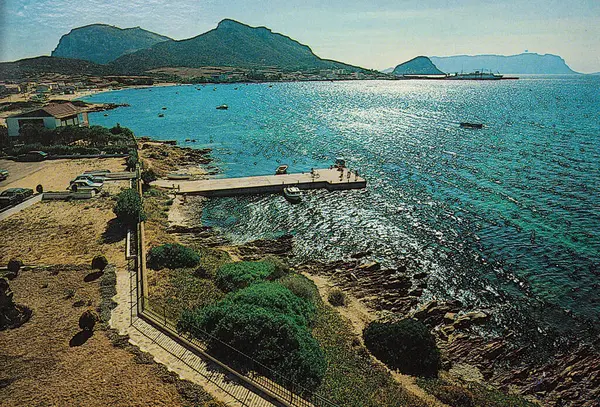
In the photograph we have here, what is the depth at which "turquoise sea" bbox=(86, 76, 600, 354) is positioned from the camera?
34.3m

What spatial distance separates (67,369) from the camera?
19.2 m

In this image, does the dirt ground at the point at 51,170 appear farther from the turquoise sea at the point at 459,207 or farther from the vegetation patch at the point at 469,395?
the vegetation patch at the point at 469,395

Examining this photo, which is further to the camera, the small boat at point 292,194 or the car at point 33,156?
the car at point 33,156

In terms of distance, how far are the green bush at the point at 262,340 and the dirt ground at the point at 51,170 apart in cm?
3884

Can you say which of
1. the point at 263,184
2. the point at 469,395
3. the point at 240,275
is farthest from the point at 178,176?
the point at 469,395

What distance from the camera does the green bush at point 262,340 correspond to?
2011 centimetres

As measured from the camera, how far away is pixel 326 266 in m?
38.2

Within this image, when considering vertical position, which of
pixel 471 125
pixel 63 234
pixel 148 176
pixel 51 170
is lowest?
pixel 63 234

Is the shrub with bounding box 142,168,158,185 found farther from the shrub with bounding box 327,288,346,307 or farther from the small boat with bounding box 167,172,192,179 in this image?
the shrub with bounding box 327,288,346,307

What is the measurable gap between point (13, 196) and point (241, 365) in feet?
132

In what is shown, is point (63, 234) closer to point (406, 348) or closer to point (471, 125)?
point (406, 348)

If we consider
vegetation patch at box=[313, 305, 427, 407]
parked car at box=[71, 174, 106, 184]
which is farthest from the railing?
parked car at box=[71, 174, 106, 184]

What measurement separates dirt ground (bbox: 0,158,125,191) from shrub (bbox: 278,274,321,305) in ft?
120

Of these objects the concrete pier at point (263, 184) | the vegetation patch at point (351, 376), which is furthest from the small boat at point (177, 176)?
the vegetation patch at point (351, 376)
